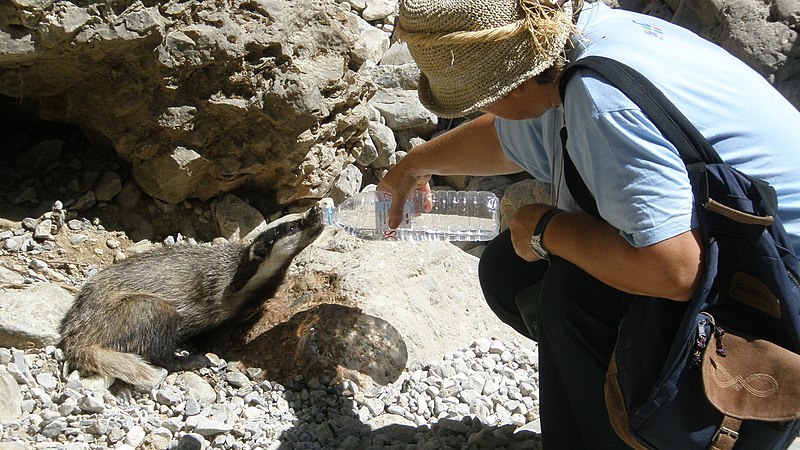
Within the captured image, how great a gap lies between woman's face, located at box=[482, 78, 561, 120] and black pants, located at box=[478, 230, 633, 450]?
0.44 m

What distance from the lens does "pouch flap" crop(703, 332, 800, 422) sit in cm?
204

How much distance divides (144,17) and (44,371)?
5.73 feet

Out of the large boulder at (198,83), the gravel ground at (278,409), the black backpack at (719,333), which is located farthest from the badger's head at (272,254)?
the black backpack at (719,333)

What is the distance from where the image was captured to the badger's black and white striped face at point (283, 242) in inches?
173

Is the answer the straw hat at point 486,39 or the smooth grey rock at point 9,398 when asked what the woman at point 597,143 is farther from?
the smooth grey rock at point 9,398

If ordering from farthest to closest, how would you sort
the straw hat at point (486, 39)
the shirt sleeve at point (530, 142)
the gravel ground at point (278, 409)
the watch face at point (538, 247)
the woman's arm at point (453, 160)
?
the gravel ground at point (278, 409) → the woman's arm at point (453, 160) → the shirt sleeve at point (530, 142) → the watch face at point (538, 247) → the straw hat at point (486, 39)

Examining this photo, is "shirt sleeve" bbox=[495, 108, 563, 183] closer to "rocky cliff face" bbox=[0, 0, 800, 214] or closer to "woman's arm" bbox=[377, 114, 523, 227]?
"woman's arm" bbox=[377, 114, 523, 227]

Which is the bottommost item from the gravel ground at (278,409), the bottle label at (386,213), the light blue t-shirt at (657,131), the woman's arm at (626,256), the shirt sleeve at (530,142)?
the gravel ground at (278,409)

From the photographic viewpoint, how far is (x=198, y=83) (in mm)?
4379

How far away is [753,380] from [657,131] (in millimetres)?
677

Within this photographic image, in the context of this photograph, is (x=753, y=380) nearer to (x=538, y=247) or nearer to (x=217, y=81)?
(x=538, y=247)

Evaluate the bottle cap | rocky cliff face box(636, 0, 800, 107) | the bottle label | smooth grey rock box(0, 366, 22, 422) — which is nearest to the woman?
the bottle label

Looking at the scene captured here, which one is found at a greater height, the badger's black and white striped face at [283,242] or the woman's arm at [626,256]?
the woman's arm at [626,256]

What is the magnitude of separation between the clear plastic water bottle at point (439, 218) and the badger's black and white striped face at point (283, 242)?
29 cm
